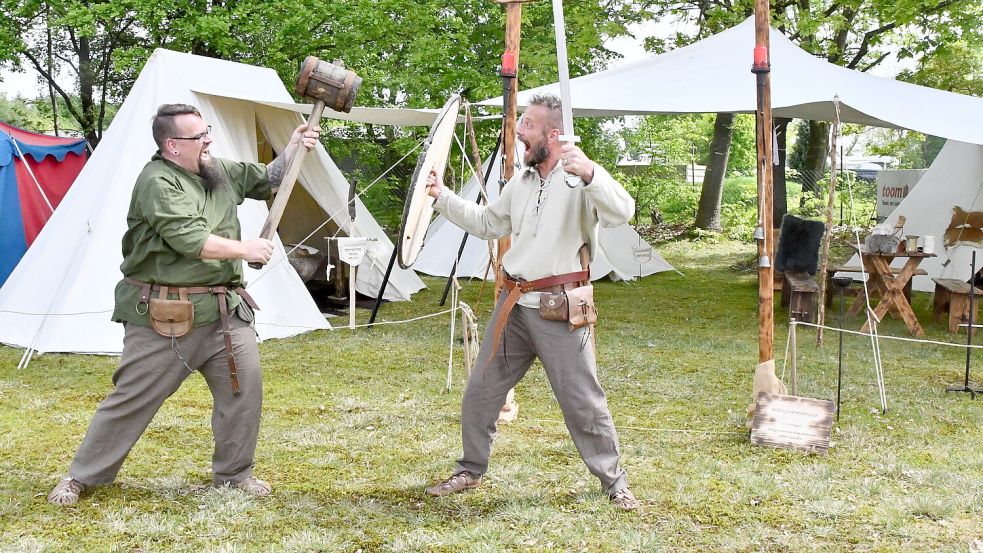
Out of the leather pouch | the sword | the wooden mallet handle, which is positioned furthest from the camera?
the wooden mallet handle

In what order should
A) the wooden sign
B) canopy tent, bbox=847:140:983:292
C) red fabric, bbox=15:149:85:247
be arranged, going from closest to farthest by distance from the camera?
the wooden sign
red fabric, bbox=15:149:85:247
canopy tent, bbox=847:140:983:292

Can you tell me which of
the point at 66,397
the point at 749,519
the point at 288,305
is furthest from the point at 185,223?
the point at 288,305

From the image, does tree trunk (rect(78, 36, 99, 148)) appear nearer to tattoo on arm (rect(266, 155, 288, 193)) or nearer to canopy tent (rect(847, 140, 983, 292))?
canopy tent (rect(847, 140, 983, 292))

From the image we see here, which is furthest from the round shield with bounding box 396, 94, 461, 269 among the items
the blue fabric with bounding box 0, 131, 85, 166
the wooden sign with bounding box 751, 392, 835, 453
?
the blue fabric with bounding box 0, 131, 85, 166

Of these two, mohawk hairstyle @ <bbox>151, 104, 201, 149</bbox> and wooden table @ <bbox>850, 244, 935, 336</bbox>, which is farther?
wooden table @ <bbox>850, 244, 935, 336</bbox>

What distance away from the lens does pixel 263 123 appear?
764cm

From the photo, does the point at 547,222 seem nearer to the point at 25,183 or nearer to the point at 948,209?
the point at 25,183

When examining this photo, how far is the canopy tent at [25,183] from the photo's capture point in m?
7.60

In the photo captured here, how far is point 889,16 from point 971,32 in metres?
1.46

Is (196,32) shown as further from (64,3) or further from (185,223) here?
(185,223)

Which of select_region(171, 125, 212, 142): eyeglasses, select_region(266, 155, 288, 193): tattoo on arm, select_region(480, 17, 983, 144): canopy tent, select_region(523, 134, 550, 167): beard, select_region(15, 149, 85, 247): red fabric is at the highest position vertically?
select_region(480, 17, 983, 144): canopy tent

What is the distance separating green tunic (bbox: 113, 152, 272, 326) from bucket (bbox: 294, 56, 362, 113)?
43 centimetres

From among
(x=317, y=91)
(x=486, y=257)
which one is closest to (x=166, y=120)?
(x=317, y=91)

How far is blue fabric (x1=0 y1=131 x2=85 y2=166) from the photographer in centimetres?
752
